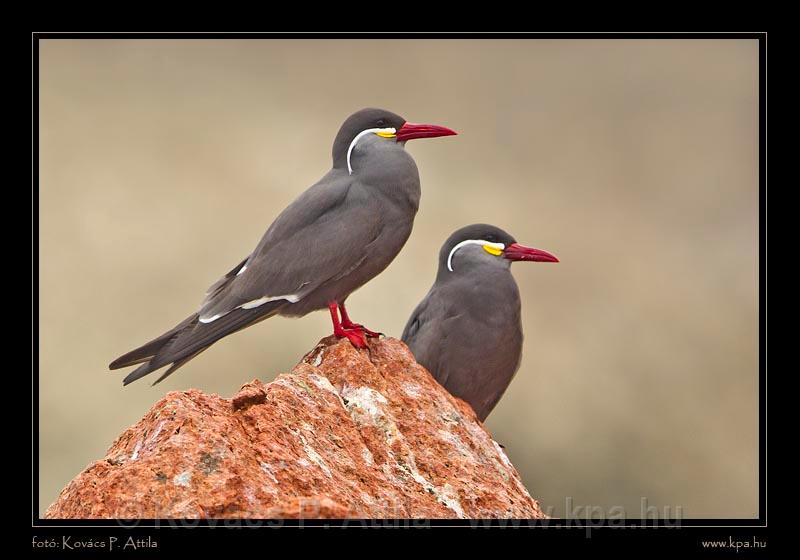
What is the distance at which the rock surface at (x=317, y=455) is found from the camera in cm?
540

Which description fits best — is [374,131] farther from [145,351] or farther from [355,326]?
[145,351]

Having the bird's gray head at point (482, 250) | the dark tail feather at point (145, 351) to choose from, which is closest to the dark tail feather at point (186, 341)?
the dark tail feather at point (145, 351)

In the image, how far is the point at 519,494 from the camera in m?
6.83

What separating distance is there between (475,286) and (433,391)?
85.5 inches

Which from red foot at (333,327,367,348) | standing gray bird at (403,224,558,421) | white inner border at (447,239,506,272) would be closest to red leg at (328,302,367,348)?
red foot at (333,327,367,348)

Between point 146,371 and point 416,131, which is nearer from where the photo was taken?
point 146,371

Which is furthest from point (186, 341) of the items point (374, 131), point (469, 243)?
point (469, 243)

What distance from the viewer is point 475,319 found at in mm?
9352

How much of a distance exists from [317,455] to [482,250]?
3.96m

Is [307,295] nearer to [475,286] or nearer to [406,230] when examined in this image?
[406,230]

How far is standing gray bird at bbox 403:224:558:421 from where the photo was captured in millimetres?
9352

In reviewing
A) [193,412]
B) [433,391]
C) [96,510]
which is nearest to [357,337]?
[433,391]

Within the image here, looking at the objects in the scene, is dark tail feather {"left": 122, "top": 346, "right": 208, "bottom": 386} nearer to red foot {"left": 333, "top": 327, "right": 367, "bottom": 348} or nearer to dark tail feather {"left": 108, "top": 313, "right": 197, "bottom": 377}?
dark tail feather {"left": 108, "top": 313, "right": 197, "bottom": 377}

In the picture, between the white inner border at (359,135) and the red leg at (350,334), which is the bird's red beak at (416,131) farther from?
the red leg at (350,334)
